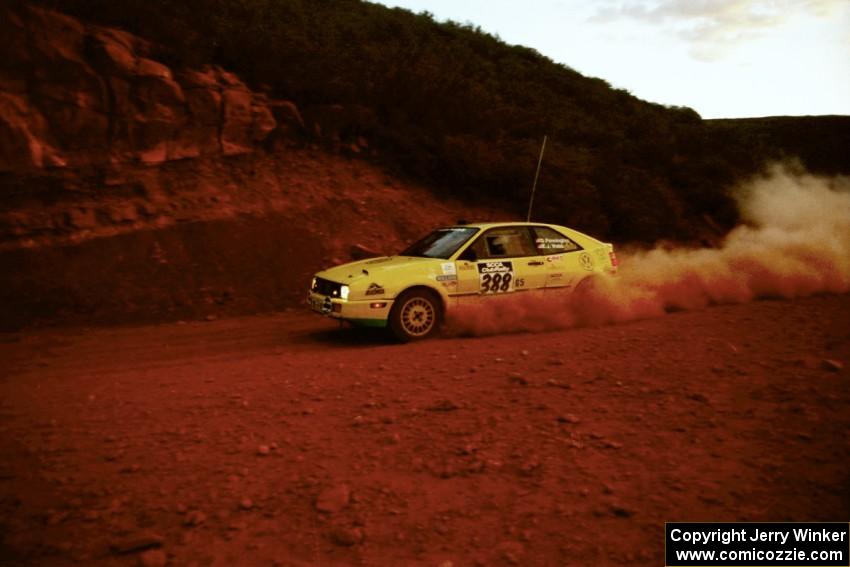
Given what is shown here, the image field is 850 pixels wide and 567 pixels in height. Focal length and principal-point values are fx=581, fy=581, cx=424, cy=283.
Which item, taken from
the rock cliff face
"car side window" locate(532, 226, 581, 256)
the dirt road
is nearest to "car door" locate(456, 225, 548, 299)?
"car side window" locate(532, 226, 581, 256)

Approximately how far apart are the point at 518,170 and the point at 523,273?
8.75 m

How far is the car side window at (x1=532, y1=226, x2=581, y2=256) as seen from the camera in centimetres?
785

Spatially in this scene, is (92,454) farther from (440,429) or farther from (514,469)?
(514,469)

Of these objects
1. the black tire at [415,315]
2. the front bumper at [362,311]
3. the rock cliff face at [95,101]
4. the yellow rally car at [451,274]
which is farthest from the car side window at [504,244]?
the rock cliff face at [95,101]

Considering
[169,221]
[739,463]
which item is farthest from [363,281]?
[169,221]

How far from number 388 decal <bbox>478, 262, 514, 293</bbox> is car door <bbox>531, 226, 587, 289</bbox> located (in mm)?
561

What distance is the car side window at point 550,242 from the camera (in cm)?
785

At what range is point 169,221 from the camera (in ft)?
34.9

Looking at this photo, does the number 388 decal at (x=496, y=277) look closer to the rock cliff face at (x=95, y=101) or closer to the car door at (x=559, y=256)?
the car door at (x=559, y=256)

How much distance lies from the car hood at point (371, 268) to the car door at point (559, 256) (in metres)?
1.54

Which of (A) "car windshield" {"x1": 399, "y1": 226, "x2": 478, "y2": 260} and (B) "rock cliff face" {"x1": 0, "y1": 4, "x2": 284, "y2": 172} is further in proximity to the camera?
(B) "rock cliff face" {"x1": 0, "y1": 4, "x2": 284, "y2": 172}

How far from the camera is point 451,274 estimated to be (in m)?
7.18

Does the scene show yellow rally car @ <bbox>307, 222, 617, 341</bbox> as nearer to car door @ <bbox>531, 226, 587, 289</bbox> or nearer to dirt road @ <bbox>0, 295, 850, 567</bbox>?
car door @ <bbox>531, 226, 587, 289</bbox>

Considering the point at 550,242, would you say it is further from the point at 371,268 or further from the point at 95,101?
the point at 95,101
